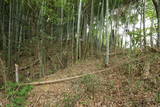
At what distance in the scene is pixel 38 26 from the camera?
18.4 ft

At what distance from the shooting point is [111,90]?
3.47 meters

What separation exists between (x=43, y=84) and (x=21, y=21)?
10.5 feet

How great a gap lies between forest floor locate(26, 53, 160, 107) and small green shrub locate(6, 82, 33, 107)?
14 centimetres

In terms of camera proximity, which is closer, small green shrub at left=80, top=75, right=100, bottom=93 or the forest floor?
the forest floor

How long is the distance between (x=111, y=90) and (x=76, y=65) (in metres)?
2.51

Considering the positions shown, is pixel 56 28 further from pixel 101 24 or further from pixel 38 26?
pixel 101 24

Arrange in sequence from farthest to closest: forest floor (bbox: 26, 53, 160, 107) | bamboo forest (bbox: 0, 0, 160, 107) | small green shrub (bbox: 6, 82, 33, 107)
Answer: small green shrub (bbox: 6, 82, 33, 107)
bamboo forest (bbox: 0, 0, 160, 107)
forest floor (bbox: 26, 53, 160, 107)

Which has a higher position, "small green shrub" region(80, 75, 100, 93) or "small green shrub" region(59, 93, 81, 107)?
"small green shrub" region(80, 75, 100, 93)

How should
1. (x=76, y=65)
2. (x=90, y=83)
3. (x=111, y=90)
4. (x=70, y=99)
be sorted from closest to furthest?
(x=70, y=99)
(x=111, y=90)
(x=90, y=83)
(x=76, y=65)

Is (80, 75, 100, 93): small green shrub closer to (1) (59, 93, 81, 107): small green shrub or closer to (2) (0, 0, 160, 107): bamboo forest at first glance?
(2) (0, 0, 160, 107): bamboo forest

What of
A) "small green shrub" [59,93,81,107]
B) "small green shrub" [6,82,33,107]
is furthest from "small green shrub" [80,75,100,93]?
"small green shrub" [6,82,33,107]

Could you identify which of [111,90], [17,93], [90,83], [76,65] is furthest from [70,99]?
[76,65]

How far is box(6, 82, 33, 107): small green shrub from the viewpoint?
137 inches

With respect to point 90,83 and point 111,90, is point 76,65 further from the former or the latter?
point 111,90
